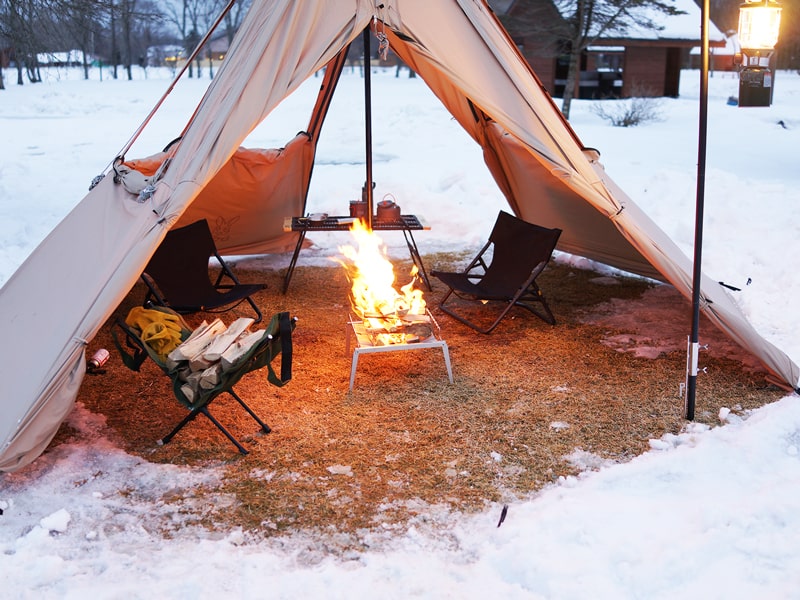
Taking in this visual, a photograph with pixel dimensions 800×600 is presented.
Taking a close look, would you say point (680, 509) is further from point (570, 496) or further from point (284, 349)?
point (284, 349)

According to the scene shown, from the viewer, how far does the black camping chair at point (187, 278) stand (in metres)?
6.11

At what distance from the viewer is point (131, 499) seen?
398 centimetres

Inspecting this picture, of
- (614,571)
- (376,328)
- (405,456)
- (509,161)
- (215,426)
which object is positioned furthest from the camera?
(509,161)

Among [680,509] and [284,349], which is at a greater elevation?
[284,349]

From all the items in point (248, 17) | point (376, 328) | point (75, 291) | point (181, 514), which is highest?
point (248, 17)

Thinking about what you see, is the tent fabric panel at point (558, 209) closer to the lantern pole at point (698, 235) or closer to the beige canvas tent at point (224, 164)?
the beige canvas tent at point (224, 164)

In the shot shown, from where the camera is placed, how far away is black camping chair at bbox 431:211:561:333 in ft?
20.4

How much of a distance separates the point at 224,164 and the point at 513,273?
257cm

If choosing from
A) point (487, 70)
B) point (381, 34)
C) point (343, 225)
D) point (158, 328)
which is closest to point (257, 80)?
point (381, 34)

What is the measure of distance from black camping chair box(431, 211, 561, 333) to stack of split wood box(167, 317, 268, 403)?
2151mm

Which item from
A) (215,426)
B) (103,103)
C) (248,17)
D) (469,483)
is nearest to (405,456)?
(469,483)

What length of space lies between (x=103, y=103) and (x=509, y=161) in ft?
67.6

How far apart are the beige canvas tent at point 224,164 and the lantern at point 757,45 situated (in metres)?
1.03

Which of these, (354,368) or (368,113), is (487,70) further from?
(354,368)
